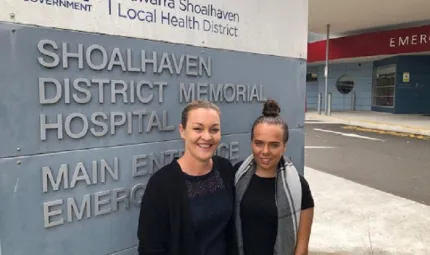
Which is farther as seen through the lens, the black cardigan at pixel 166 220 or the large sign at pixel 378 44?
the large sign at pixel 378 44

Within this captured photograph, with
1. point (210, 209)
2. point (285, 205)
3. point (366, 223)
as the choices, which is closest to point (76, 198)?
point (210, 209)

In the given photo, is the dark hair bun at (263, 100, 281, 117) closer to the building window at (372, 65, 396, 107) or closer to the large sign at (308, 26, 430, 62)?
the large sign at (308, 26, 430, 62)

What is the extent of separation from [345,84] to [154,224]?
932 inches

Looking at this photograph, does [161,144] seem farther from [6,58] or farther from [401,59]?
[401,59]

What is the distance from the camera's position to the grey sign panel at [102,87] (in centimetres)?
176

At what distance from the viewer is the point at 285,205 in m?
2.09

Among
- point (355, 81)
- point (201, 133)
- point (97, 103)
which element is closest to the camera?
point (201, 133)

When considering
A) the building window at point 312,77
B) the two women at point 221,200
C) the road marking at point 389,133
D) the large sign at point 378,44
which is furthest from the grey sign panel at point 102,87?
the building window at point 312,77

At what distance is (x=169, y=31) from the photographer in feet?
7.68

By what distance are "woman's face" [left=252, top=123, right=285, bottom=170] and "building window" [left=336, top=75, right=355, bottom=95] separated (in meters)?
22.6

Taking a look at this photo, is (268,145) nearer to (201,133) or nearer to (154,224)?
(201,133)

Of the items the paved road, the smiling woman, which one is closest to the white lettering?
the paved road

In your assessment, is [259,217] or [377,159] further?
[377,159]

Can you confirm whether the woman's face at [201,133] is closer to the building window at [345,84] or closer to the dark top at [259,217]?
the dark top at [259,217]
